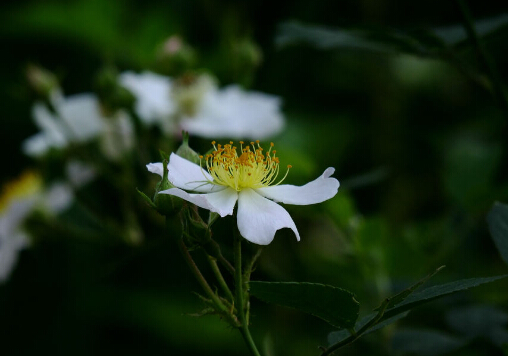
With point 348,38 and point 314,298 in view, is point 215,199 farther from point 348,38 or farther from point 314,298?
point 348,38

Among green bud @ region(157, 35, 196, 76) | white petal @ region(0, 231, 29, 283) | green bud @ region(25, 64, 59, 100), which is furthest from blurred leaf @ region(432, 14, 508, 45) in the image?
white petal @ region(0, 231, 29, 283)

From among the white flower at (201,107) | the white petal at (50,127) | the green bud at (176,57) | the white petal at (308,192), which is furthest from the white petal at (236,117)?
the white petal at (308,192)

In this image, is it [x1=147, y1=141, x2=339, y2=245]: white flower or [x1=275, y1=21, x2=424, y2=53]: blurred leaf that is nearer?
[x1=147, y1=141, x2=339, y2=245]: white flower

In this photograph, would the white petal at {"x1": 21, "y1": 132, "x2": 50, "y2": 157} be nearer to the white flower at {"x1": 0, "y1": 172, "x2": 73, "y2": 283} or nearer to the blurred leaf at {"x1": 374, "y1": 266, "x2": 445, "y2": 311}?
the white flower at {"x1": 0, "y1": 172, "x2": 73, "y2": 283}

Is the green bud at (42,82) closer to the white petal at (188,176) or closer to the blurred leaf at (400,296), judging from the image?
the white petal at (188,176)

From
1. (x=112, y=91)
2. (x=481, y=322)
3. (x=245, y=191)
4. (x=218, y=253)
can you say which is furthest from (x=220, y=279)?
(x=112, y=91)

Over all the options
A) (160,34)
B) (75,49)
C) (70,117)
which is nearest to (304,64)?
(160,34)

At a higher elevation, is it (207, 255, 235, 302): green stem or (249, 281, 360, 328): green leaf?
(207, 255, 235, 302): green stem
